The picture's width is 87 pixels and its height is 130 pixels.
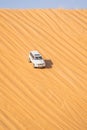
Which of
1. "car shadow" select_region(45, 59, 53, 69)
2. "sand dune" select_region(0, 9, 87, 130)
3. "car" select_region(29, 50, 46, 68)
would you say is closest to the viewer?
"sand dune" select_region(0, 9, 87, 130)

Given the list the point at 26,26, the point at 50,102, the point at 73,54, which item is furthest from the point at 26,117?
the point at 26,26

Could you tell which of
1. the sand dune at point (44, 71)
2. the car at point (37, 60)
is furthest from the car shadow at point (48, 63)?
the car at point (37, 60)

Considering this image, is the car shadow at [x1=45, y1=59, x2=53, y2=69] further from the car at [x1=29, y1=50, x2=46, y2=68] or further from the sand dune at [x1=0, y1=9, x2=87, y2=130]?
the car at [x1=29, y1=50, x2=46, y2=68]

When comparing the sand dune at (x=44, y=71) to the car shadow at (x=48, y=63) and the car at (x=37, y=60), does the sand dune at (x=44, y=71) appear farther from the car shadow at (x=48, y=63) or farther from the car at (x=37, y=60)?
the car at (x=37, y=60)

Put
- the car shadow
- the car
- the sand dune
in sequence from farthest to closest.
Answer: the car shadow, the car, the sand dune

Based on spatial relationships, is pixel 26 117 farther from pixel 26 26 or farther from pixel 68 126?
pixel 26 26

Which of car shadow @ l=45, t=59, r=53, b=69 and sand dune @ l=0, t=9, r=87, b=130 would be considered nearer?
sand dune @ l=0, t=9, r=87, b=130

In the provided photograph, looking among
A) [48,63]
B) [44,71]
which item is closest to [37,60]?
[44,71]

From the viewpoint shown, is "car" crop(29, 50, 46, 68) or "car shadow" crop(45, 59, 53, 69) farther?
"car shadow" crop(45, 59, 53, 69)

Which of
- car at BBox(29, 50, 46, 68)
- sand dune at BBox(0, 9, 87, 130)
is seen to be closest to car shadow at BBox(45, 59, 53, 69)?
sand dune at BBox(0, 9, 87, 130)
